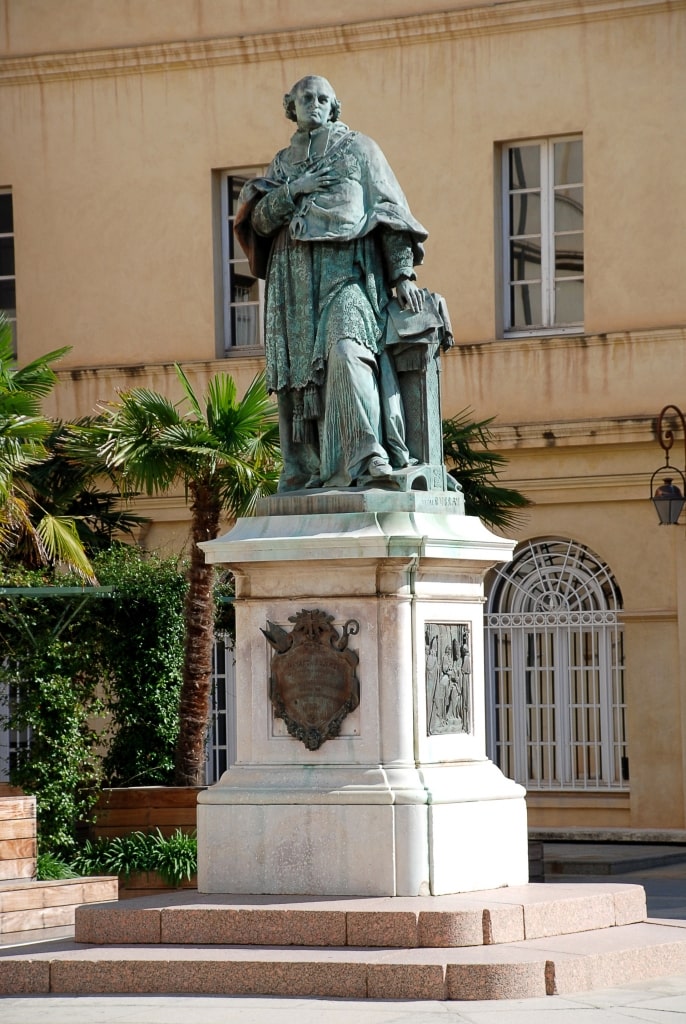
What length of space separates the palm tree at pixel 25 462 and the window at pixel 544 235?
22.2ft

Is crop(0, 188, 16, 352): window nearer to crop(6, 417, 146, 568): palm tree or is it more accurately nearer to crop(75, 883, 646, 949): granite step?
crop(6, 417, 146, 568): palm tree

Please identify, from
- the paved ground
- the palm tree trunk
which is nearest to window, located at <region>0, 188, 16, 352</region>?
the palm tree trunk

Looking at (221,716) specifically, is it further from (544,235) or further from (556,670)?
(544,235)

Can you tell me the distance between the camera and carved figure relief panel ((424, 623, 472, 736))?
10648 millimetres

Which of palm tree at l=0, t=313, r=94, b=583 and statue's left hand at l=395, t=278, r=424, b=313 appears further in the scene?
palm tree at l=0, t=313, r=94, b=583

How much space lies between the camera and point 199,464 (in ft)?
55.2

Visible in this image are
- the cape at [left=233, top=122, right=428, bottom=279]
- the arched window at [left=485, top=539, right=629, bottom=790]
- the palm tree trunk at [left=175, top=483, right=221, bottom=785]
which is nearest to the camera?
the cape at [left=233, top=122, right=428, bottom=279]

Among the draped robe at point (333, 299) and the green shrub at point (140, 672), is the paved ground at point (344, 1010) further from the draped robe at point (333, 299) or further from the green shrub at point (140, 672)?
the green shrub at point (140, 672)

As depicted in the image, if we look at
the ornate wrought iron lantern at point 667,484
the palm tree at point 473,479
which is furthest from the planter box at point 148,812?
the ornate wrought iron lantern at point 667,484

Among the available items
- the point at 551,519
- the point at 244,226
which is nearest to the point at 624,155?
the point at 551,519

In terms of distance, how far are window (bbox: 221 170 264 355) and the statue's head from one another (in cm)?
1277

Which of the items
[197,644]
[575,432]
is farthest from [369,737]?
[575,432]

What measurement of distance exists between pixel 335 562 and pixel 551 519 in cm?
1194

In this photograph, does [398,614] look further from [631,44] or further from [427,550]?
[631,44]
